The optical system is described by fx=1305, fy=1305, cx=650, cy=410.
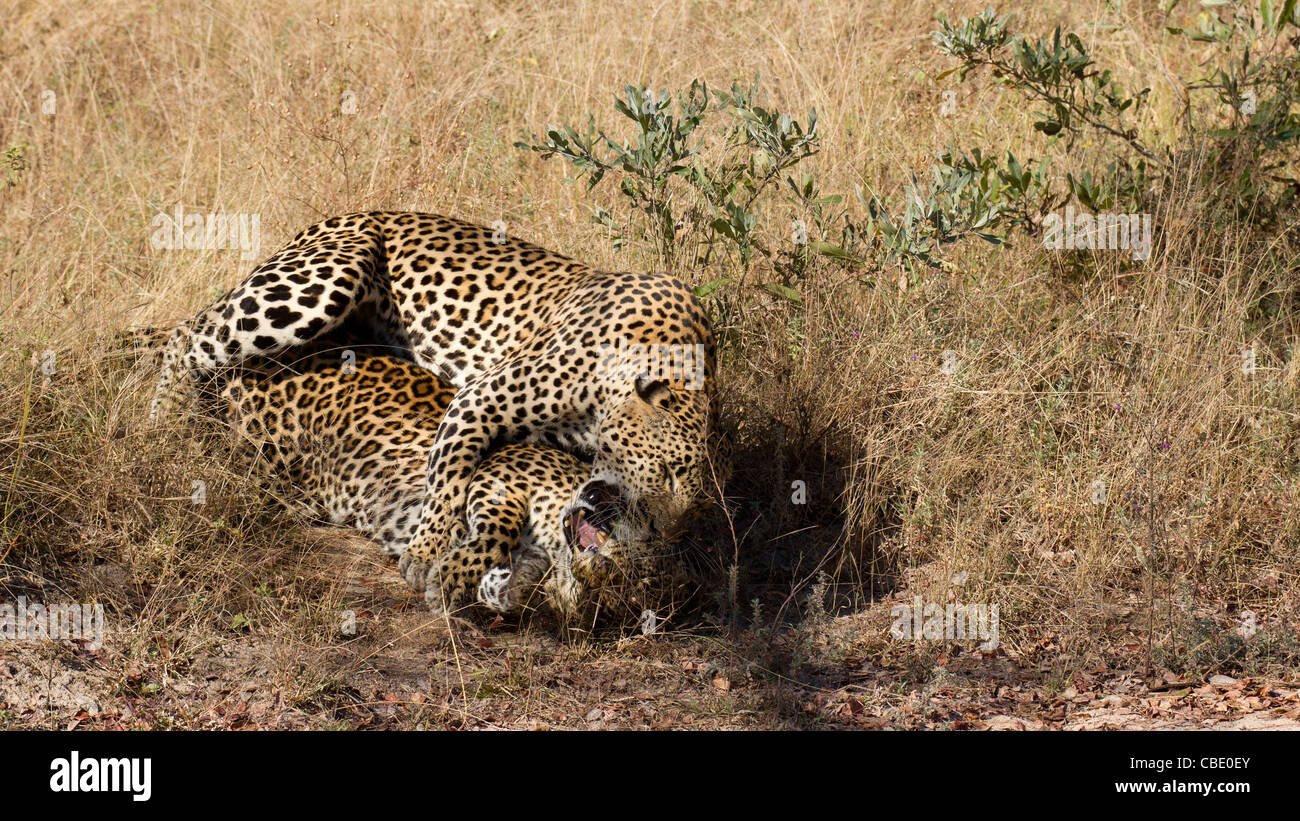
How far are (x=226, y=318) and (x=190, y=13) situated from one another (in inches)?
202

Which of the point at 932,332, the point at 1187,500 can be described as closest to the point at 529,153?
the point at 932,332

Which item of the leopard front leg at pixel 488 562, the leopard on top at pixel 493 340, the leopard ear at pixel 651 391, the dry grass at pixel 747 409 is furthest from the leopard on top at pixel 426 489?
the leopard ear at pixel 651 391

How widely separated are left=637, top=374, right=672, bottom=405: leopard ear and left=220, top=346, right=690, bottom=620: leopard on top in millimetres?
470

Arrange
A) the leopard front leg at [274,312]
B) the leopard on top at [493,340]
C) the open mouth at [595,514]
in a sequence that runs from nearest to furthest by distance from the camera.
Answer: the open mouth at [595,514]
the leopard on top at [493,340]
the leopard front leg at [274,312]

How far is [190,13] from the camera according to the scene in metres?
10.4

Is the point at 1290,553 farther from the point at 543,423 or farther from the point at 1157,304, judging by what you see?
the point at 543,423

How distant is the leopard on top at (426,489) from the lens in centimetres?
517

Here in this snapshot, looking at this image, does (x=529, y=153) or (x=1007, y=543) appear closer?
(x=1007, y=543)

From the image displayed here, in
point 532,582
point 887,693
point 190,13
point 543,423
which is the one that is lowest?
point 887,693

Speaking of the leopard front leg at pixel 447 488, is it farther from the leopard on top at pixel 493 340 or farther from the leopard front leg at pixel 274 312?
the leopard front leg at pixel 274 312

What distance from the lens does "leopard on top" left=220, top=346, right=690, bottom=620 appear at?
17.0ft

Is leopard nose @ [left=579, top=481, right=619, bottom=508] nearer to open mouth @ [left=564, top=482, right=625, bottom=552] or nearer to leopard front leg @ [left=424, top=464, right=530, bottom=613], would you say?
open mouth @ [left=564, top=482, right=625, bottom=552]

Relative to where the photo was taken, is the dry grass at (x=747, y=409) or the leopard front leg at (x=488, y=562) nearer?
the dry grass at (x=747, y=409)

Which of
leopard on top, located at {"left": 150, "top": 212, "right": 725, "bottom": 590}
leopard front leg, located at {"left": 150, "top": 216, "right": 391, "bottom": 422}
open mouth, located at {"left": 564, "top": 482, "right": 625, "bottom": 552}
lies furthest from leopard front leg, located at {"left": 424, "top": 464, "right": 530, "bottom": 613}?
leopard front leg, located at {"left": 150, "top": 216, "right": 391, "bottom": 422}
